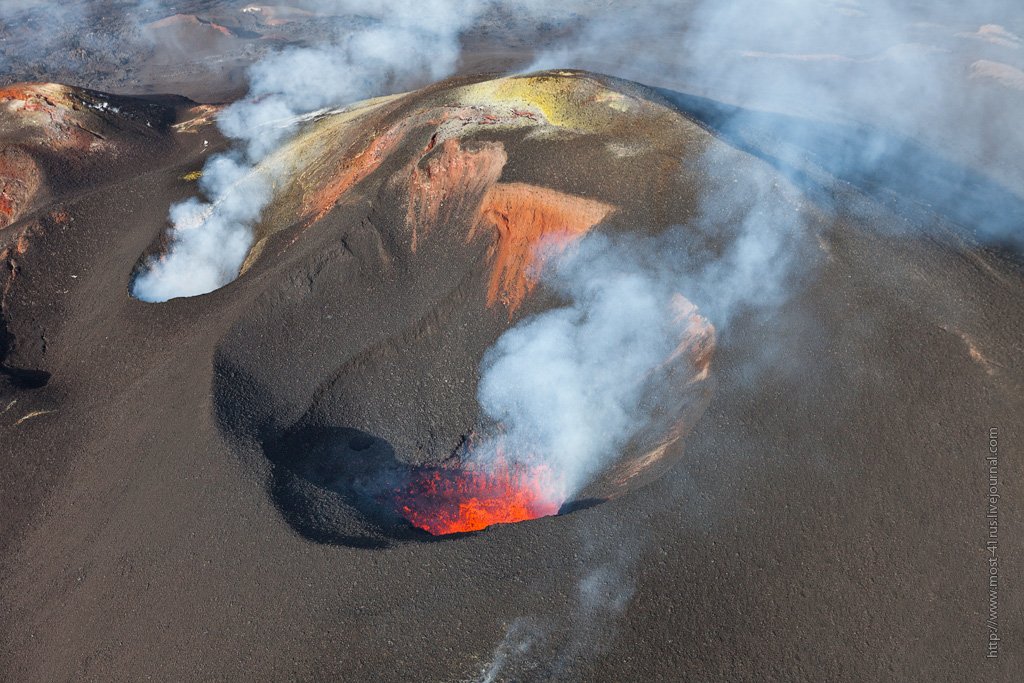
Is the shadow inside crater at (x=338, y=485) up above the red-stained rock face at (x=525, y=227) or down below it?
below

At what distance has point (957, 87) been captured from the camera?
3127cm

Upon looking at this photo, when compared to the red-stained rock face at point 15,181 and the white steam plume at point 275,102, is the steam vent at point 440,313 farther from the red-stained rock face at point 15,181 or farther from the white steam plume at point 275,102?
the red-stained rock face at point 15,181

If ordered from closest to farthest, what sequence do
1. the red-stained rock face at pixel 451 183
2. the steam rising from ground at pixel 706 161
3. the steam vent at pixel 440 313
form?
the steam vent at pixel 440 313, the steam rising from ground at pixel 706 161, the red-stained rock face at pixel 451 183

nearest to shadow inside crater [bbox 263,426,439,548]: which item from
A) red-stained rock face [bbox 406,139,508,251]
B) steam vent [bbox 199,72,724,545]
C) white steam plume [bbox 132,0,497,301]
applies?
steam vent [bbox 199,72,724,545]

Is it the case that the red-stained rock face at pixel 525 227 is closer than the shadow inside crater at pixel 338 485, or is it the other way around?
the shadow inside crater at pixel 338 485

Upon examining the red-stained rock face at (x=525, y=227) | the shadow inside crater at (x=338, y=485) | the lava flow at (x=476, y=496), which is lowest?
the lava flow at (x=476, y=496)

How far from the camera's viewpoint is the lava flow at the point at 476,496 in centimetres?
1502

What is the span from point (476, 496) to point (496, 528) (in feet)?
10.0

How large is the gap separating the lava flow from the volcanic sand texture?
3.53ft

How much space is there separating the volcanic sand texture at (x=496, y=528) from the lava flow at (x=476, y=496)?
1.07 m

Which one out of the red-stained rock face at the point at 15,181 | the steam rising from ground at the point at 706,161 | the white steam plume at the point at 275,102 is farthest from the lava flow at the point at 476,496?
the red-stained rock face at the point at 15,181

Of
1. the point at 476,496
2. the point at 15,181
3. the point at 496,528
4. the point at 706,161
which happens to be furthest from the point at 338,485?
the point at 15,181

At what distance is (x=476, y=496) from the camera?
1571cm

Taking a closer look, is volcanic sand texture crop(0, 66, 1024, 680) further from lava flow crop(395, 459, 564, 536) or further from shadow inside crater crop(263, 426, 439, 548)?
lava flow crop(395, 459, 564, 536)
